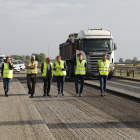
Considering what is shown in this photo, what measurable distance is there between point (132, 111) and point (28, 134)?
4.02 metres

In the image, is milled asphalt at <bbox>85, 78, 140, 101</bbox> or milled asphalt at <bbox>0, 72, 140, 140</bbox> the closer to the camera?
milled asphalt at <bbox>0, 72, 140, 140</bbox>

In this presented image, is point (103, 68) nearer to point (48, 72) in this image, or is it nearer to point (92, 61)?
point (48, 72)

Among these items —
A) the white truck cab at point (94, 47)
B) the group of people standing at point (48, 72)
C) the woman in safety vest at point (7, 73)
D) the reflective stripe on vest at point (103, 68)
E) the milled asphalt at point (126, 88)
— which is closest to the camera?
the group of people standing at point (48, 72)

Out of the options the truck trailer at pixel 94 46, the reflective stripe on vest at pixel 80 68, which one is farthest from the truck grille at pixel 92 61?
the reflective stripe on vest at pixel 80 68

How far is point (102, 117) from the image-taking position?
26.3 ft

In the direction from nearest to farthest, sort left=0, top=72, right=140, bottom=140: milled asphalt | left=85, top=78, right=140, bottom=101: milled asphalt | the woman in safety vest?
left=0, top=72, right=140, bottom=140: milled asphalt
the woman in safety vest
left=85, top=78, right=140, bottom=101: milled asphalt

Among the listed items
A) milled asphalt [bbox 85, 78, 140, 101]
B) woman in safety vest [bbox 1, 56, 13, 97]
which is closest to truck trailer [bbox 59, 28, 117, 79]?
milled asphalt [bbox 85, 78, 140, 101]

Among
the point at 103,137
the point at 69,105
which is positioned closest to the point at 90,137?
the point at 103,137

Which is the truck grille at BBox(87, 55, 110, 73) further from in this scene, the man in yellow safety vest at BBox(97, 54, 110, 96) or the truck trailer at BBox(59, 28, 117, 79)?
the man in yellow safety vest at BBox(97, 54, 110, 96)

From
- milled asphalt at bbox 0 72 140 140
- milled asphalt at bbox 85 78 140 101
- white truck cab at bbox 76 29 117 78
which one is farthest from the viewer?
white truck cab at bbox 76 29 117 78

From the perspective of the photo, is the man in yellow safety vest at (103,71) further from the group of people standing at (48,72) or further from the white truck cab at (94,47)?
the white truck cab at (94,47)

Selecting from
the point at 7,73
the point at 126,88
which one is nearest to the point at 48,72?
the point at 7,73

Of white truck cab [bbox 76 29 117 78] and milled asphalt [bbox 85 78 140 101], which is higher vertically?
white truck cab [bbox 76 29 117 78]

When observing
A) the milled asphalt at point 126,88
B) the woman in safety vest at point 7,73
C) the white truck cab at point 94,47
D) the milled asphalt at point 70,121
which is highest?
the white truck cab at point 94,47
